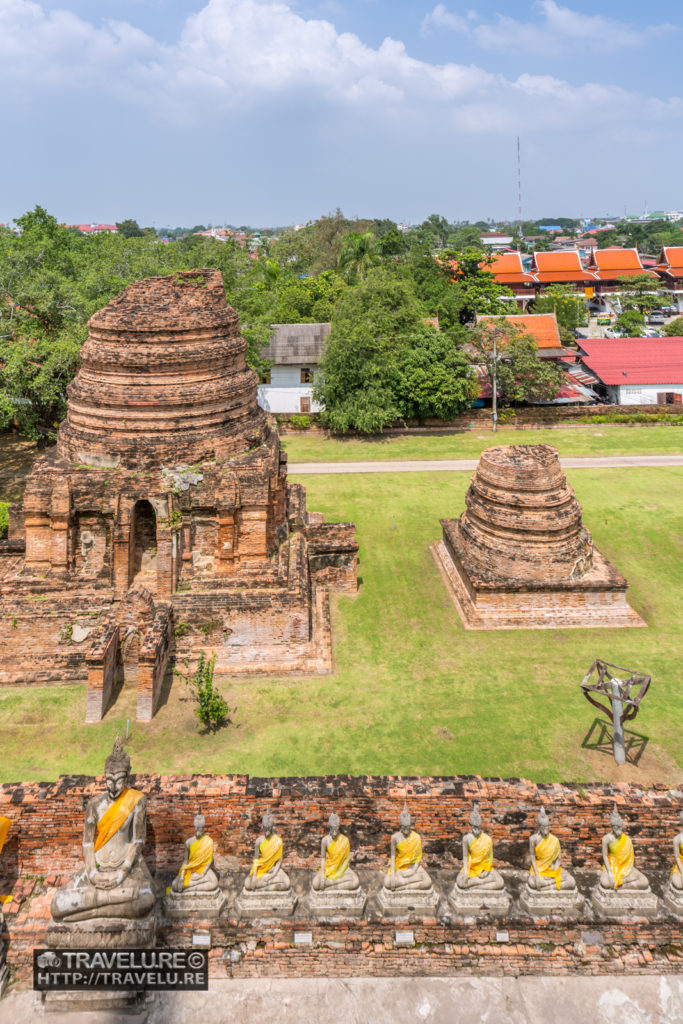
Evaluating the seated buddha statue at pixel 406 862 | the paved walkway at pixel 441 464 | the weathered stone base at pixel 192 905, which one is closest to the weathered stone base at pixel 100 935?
the weathered stone base at pixel 192 905

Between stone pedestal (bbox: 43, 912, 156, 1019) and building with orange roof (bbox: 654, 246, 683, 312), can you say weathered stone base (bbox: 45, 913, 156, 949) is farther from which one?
building with orange roof (bbox: 654, 246, 683, 312)

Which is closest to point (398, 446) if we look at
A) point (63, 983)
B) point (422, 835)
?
point (422, 835)

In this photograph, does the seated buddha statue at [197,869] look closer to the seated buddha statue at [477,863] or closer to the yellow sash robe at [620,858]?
the seated buddha statue at [477,863]

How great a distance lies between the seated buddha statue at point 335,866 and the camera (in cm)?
891

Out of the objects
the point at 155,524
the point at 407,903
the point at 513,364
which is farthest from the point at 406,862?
the point at 513,364

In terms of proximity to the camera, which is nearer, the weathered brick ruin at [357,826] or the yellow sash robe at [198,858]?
the yellow sash robe at [198,858]

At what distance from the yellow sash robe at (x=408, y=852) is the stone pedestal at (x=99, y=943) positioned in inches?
118

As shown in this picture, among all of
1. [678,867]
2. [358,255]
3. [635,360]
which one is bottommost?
[678,867]

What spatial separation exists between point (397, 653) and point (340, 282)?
1766 inches

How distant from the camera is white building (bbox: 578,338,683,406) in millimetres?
38406

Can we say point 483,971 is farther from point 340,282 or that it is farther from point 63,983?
point 340,282

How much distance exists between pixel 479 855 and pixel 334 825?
1812mm

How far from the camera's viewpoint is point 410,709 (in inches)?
561

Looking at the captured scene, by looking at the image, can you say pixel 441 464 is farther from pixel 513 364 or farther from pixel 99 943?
pixel 99 943
